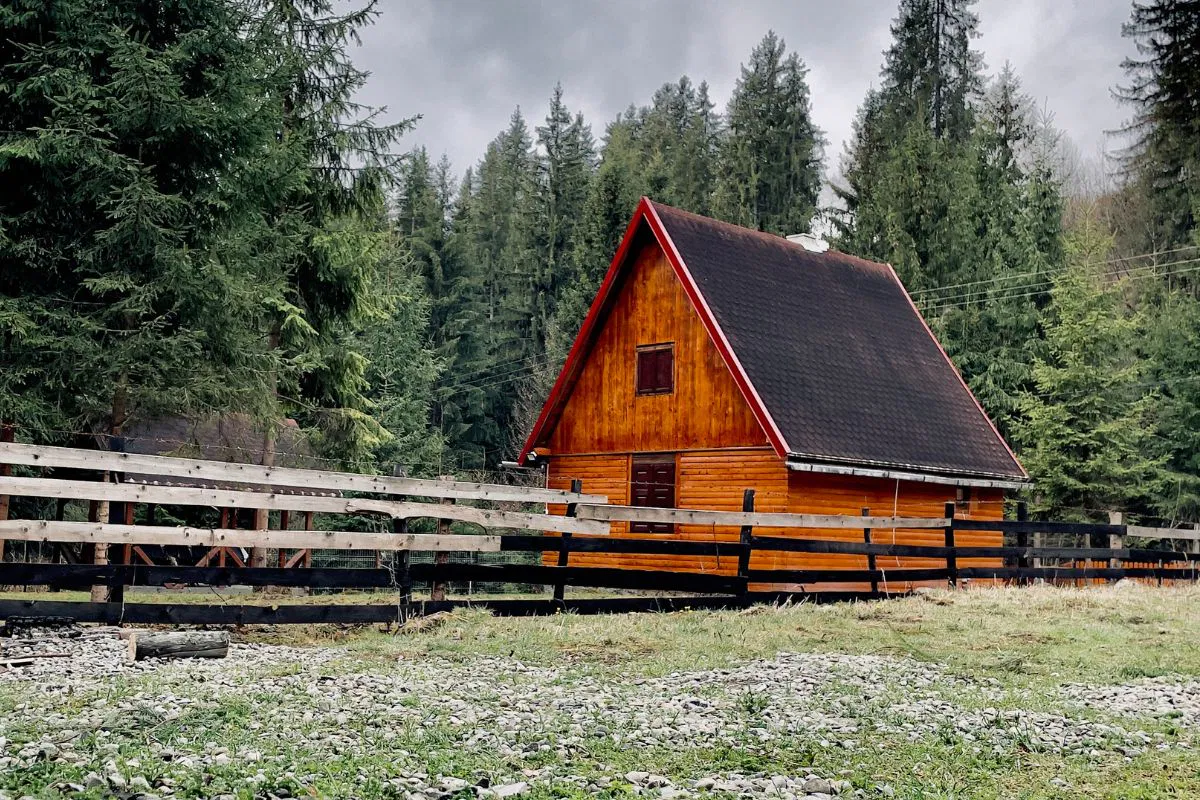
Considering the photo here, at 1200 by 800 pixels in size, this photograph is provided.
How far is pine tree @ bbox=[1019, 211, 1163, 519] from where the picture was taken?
108 ft

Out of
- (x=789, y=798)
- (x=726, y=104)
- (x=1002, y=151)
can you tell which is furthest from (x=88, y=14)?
(x=726, y=104)

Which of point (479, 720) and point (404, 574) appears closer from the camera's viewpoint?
point (479, 720)

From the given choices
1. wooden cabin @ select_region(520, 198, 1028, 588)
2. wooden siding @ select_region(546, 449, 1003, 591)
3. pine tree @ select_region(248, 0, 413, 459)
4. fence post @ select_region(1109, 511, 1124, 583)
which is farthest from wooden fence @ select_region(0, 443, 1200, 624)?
pine tree @ select_region(248, 0, 413, 459)

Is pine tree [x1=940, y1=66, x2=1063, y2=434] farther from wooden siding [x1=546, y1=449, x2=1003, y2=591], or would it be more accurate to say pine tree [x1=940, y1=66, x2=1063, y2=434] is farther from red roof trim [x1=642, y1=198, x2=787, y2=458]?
red roof trim [x1=642, y1=198, x2=787, y2=458]

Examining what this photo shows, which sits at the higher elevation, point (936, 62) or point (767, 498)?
point (936, 62)

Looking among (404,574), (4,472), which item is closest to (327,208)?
(4,472)

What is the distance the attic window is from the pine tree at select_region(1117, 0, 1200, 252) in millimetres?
16079

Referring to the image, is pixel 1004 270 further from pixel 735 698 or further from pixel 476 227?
pixel 735 698

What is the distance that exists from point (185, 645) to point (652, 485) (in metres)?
15.2

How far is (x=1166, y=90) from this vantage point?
30.1 meters

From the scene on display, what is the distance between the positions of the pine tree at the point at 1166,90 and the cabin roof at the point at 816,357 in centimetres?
Result: 903

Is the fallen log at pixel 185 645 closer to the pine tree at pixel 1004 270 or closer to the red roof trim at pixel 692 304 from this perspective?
the red roof trim at pixel 692 304

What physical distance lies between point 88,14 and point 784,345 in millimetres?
14497

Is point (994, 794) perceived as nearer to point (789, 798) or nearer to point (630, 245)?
point (789, 798)
